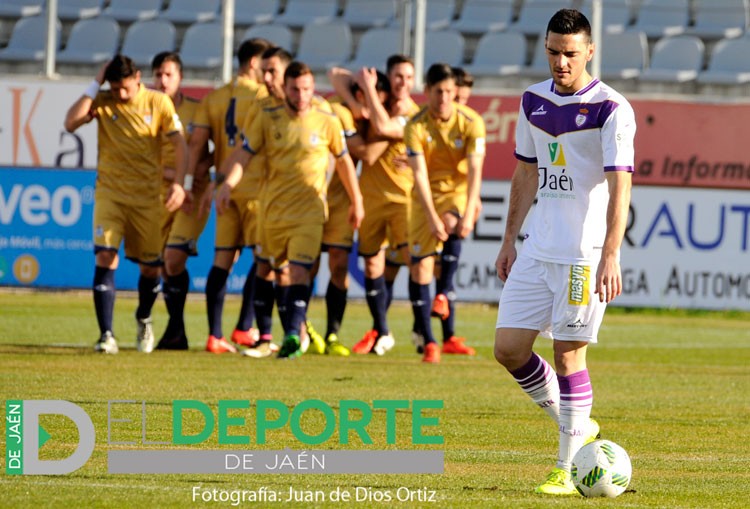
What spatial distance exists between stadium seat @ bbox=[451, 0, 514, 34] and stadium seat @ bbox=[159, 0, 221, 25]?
3713 mm

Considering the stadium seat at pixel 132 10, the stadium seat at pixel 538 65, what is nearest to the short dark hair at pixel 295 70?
the stadium seat at pixel 538 65

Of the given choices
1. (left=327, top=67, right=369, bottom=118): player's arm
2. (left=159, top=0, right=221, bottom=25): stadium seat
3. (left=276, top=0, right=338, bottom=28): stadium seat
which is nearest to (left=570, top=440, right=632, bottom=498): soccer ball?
(left=327, top=67, right=369, bottom=118): player's arm

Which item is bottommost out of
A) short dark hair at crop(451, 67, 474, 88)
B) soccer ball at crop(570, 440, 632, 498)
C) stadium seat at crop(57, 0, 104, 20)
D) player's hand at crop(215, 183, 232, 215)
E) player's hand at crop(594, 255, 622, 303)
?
soccer ball at crop(570, 440, 632, 498)

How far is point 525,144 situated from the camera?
695cm

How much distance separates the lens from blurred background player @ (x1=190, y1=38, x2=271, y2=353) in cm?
1318

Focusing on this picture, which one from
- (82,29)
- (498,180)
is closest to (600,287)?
(498,180)

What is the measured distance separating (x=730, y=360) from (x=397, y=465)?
735 centimetres

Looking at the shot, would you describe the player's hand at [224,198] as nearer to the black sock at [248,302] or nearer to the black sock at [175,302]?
the black sock at [248,302]

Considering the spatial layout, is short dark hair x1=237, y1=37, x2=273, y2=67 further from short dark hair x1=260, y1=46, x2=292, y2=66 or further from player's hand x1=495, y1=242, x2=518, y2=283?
player's hand x1=495, y1=242, x2=518, y2=283

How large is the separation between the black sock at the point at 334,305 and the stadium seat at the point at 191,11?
1019 cm

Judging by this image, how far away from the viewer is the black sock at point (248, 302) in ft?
43.9

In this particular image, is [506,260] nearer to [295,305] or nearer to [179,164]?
[295,305]

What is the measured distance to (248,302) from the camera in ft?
44.5

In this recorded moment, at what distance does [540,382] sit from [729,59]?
1504cm
